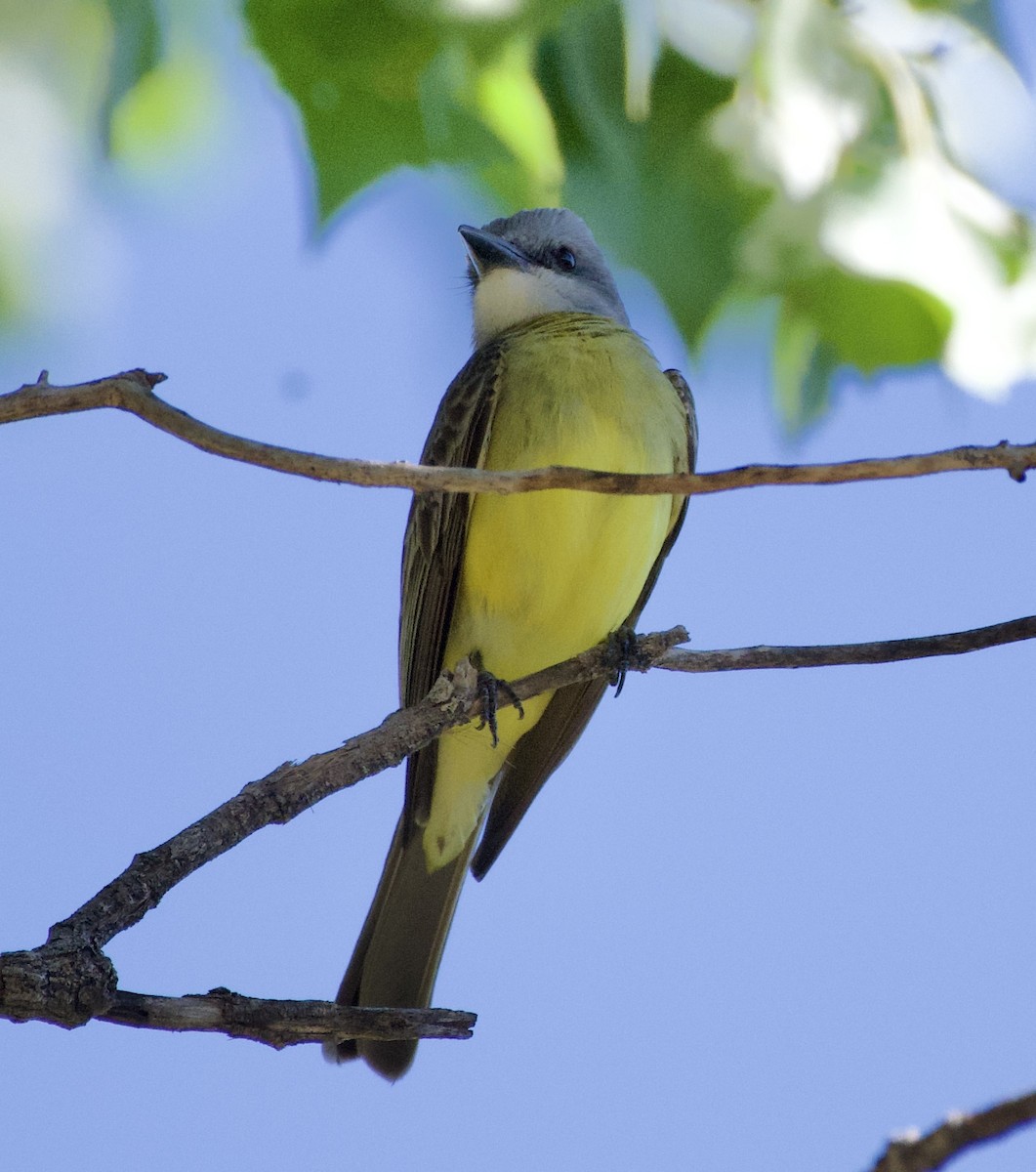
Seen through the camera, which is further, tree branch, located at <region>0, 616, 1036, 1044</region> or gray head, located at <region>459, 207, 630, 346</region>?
gray head, located at <region>459, 207, 630, 346</region>

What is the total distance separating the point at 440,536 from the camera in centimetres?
457

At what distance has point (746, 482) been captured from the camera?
99.8 inches

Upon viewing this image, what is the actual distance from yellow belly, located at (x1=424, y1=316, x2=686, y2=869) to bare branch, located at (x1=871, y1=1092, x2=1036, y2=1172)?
284cm

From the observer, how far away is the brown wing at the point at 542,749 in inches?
195

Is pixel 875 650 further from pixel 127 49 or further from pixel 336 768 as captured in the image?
pixel 127 49

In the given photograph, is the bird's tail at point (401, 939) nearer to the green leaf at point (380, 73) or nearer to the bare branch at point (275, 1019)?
the bare branch at point (275, 1019)

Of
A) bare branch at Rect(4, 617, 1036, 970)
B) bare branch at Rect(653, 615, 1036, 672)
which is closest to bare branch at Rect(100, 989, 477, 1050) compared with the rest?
bare branch at Rect(4, 617, 1036, 970)

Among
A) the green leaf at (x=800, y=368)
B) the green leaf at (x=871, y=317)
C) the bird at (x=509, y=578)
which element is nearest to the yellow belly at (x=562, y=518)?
the bird at (x=509, y=578)

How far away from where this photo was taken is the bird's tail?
15.2ft

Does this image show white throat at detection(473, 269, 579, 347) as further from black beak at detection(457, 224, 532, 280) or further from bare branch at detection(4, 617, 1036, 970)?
bare branch at detection(4, 617, 1036, 970)

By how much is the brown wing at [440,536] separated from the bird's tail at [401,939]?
639 mm

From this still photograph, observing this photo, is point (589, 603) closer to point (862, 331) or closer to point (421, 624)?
point (421, 624)

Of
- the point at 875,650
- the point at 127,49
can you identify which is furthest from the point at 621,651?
the point at 127,49

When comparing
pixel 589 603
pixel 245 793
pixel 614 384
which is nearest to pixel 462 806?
pixel 589 603
